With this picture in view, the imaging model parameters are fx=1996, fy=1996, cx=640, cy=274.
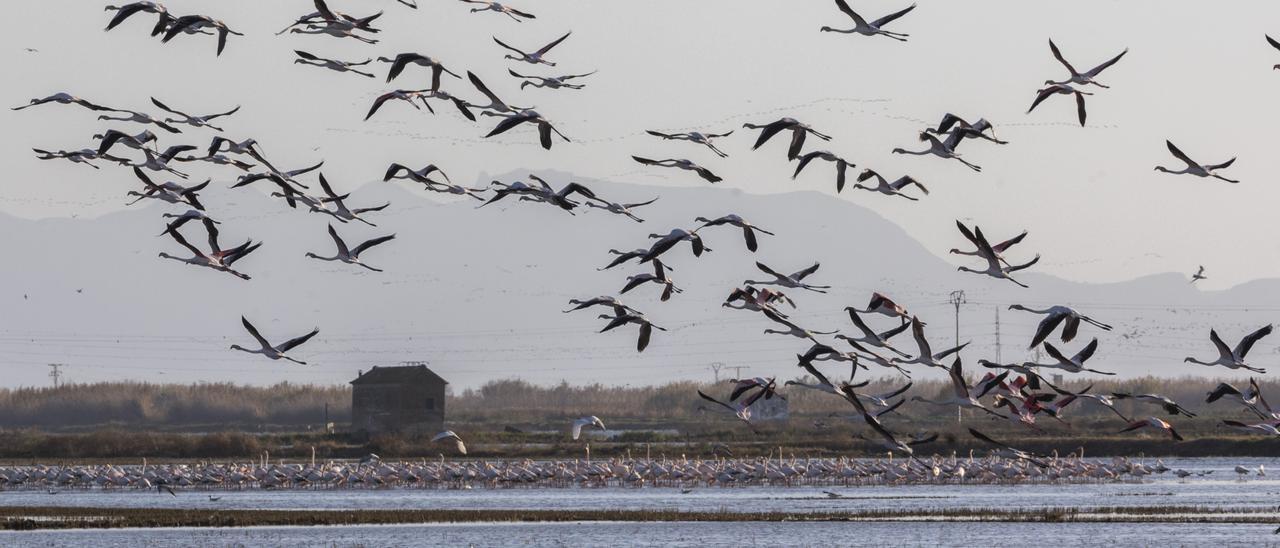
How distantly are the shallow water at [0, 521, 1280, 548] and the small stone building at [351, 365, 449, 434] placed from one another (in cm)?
4926

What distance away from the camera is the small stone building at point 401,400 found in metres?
92.4

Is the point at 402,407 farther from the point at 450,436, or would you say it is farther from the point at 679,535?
the point at 679,535

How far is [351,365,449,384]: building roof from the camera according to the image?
9300cm

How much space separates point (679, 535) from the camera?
40.8m

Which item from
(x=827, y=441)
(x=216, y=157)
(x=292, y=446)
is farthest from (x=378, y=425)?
(x=216, y=157)

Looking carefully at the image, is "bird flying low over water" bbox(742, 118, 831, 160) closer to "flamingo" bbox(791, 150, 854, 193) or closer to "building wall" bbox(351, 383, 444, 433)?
"flamingo" bbox(791, 150, 854, 193)

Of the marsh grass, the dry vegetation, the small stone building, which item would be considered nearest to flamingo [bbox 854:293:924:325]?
the marsh grass

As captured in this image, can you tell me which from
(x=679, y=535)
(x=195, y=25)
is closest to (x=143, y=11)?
(x=195, y=25)

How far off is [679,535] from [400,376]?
53.6 metres

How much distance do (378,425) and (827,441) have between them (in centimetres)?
2324

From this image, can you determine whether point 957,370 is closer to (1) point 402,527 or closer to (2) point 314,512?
(1) point 402,527

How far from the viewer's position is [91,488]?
58000mm

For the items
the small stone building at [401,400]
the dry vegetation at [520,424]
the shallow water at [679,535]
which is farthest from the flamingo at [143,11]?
the small stone building at [401,400]

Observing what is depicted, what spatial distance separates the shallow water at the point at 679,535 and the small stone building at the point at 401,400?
162ft
